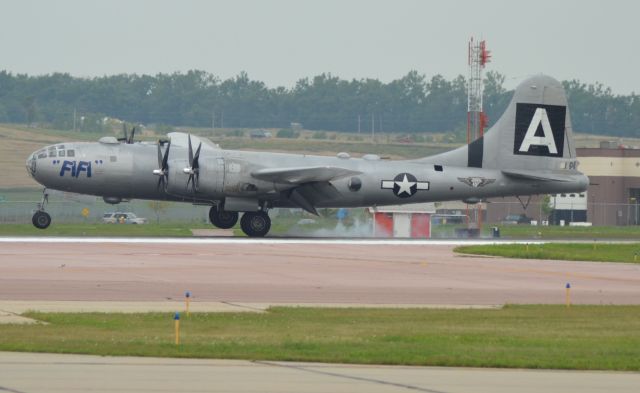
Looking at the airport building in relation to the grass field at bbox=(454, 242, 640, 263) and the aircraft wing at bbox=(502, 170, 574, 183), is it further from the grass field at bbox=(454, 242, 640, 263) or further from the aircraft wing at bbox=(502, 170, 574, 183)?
the grass field at bbox=(454, 242, 640, 263)

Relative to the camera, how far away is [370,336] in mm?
23109

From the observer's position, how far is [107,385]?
16609 mm

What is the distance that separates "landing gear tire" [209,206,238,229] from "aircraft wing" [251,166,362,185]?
3.48 m

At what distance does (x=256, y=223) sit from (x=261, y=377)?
4036cm

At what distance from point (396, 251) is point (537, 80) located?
16813mm

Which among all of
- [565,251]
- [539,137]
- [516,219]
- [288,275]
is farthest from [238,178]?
[516,219]

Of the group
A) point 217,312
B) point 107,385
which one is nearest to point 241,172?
point 217,312

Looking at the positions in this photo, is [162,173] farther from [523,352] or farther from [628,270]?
[523,352]

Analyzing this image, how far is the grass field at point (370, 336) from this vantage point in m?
20.2

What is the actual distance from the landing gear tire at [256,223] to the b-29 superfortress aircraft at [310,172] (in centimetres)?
5

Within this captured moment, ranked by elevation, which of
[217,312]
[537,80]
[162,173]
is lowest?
[217,312]

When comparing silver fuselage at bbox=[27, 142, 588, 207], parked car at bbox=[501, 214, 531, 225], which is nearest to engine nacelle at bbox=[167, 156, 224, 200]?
silver fuselage at bbox=[27, 142, 588, 207]

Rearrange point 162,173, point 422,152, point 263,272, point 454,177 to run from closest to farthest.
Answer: point 263,272
point 162,173
point 454,177
point 422,152

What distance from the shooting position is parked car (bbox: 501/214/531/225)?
4672 inches
